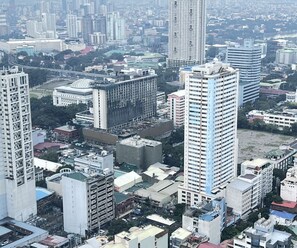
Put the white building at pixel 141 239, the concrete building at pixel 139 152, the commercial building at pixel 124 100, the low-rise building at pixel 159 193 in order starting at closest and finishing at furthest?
the white building at pixel 141 239 < the low-rise building at pixel 159 193 < the concrete building at pixel 139 152 < the commercial building at pixel 124 100

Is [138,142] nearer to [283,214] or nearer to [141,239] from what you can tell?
[283,214]

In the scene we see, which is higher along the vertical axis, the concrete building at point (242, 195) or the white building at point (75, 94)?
the white building at point (75, 94)

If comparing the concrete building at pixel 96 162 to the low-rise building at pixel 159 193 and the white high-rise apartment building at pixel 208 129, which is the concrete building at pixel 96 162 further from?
the white high-rise apartment building at pixel 208 129

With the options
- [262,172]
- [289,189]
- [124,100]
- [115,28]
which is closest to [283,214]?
[289,189]

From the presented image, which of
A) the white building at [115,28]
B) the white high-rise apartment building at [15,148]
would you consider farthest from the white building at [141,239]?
the white building at [115,28]

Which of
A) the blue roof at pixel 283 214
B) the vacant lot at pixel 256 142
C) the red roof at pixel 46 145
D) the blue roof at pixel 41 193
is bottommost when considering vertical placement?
the vacant lot at pixel 256 142

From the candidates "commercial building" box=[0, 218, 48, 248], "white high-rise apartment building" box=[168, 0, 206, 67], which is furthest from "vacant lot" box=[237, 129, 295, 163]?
"white high-rise apartment building" box=[168, 0, 206, 67]

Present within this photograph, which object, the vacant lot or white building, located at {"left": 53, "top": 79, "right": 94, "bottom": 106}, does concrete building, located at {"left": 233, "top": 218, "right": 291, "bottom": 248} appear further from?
white building, located at {"left": 53, "top": 79, "right": 94, "bottom": 106}
